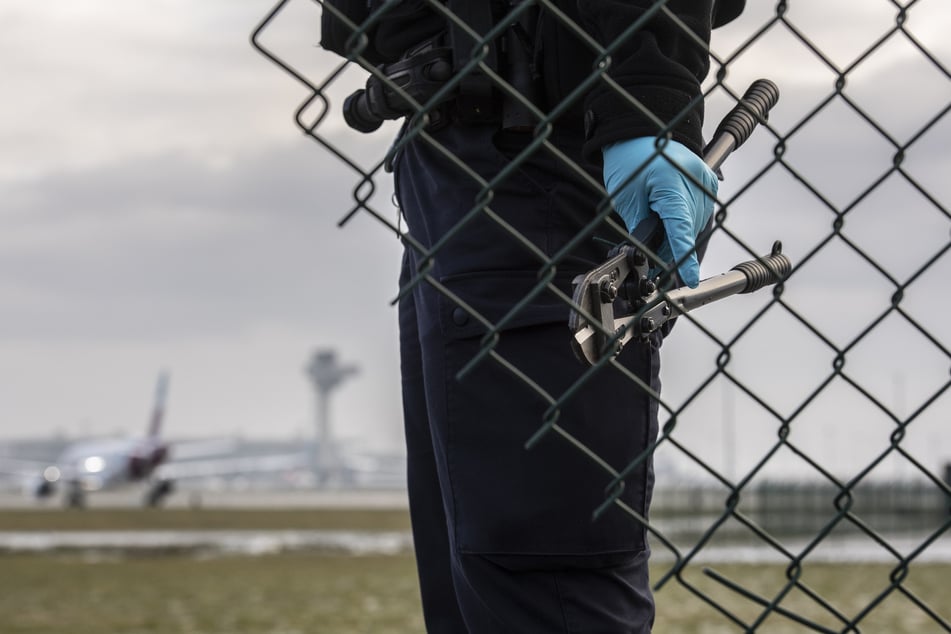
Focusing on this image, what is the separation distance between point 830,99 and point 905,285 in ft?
1.19

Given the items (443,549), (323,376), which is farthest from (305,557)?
(323,376)

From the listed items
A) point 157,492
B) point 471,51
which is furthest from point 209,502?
point 471,51

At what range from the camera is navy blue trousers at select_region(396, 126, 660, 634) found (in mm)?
1977

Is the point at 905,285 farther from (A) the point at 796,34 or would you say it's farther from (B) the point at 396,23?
(B) the point at 396,23

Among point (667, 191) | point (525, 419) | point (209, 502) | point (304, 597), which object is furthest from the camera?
point (209, 502)

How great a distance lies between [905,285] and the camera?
2.01 m

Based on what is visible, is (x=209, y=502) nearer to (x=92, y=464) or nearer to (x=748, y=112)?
(x=92, y=464)

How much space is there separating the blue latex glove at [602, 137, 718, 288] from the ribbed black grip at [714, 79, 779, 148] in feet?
0.59

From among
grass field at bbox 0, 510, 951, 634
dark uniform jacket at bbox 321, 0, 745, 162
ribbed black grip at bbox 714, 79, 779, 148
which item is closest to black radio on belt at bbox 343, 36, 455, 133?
dark uniform jacket at bbox 321, 0, 745, 162

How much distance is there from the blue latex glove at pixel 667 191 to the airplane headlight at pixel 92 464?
65149mm

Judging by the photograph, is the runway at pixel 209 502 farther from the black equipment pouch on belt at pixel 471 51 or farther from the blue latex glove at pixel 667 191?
the blue latex glove at pixel 667 191

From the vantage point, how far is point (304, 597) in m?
9.95

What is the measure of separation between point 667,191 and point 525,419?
1.50 ft

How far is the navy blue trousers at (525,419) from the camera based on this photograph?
198 centimetres
